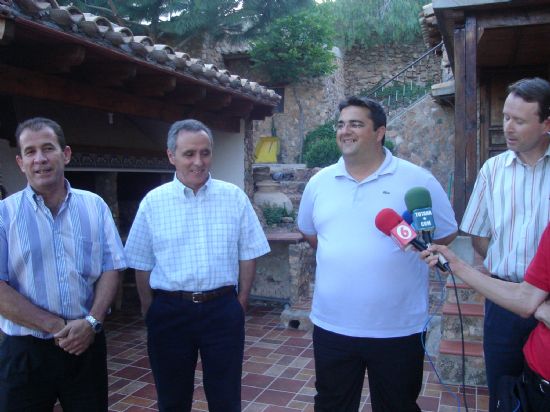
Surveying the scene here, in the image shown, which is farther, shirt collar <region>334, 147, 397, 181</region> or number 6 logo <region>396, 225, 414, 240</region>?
shirt collar <region>334, 147, 397, 181</region>

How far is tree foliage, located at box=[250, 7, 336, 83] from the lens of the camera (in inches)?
623

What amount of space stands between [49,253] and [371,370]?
5.35ft

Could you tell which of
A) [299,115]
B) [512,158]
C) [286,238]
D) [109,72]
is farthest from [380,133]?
Result: [299,115]

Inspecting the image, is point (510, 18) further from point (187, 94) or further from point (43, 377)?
point (43, 377)

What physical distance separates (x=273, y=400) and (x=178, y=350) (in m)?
1.70

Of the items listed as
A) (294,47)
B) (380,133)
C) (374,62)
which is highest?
(374,62)

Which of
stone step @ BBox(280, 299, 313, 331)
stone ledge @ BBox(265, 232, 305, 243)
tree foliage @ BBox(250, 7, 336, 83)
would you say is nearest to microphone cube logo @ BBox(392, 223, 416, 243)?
stone step @ BBox(280, 299, 313, 331)

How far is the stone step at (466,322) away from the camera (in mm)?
4473

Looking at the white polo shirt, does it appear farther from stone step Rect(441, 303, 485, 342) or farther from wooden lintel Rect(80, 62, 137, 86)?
wooden lintel Rect(80, 62, 137, 86)

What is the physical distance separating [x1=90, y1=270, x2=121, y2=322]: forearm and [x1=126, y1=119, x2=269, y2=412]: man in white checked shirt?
203mm

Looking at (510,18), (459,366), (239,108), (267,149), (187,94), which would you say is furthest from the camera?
(267,149)

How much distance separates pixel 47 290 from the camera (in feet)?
7.85

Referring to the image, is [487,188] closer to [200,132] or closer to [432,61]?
[200,132]

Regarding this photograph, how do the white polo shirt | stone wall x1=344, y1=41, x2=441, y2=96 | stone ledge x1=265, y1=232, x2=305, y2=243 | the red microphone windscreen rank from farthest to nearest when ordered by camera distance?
stone wall x1=344, y1=41, x2=441, y2=96, stone ledge x1=265, y1=232, x2=305, y2=243, the white polo shirt, the red microphone windscreen
